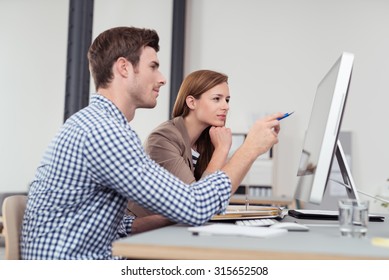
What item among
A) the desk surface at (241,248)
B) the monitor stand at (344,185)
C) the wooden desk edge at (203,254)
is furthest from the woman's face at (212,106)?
the wooden desk edge at (203,254)

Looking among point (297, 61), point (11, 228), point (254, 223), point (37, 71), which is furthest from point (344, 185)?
point (37, 71)

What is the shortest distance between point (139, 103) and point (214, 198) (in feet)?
1.66

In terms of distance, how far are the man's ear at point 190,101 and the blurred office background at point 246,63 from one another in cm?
417

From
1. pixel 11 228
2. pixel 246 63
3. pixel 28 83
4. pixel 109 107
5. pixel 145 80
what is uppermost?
pixel 246 63

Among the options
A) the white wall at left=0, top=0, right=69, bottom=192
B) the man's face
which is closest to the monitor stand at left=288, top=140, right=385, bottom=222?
the man's face

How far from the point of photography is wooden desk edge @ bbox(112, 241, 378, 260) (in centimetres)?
104

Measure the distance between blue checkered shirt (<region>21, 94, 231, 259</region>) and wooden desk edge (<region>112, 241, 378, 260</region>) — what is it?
0.27m

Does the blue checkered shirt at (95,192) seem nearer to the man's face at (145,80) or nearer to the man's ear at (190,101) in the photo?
the man's face at (145,80)

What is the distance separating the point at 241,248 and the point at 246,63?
6.18m

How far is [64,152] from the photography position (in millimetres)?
1408

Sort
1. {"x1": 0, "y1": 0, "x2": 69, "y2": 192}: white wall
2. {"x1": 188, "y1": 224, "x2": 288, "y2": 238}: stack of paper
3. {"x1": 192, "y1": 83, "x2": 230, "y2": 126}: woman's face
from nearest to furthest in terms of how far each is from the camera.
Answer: {"x1": 188, "y1": 224, "x2": 288, "y2": 238}: stack of paper, {"x1": 192, "y1": 83, "x2": 230, "y2": 126}: woman's face, {"x1": 0, "y1": 0, "x2": 69, "y2": 192}: white wall

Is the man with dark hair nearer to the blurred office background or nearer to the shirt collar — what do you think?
the shirt collar

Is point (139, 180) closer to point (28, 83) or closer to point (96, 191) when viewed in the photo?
point (96, 191)

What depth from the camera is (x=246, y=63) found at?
710cm
